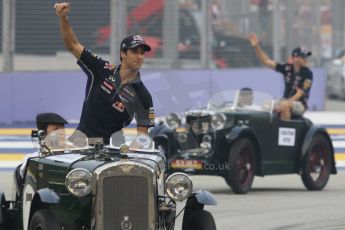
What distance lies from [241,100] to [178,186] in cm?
696

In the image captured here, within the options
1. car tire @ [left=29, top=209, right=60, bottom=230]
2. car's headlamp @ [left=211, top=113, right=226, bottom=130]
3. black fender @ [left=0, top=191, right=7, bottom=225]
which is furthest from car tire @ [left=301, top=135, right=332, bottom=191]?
car tire @ [left=29, top=209, right=60, bottom=230]

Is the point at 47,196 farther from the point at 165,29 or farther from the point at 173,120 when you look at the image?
the point at 165,29

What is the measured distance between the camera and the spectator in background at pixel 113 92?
346 inches

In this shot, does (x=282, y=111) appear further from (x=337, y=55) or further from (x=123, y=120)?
(x=337, y=55)

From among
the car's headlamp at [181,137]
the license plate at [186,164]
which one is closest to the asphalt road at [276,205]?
the license plate at [186,164]

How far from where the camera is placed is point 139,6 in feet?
75.6

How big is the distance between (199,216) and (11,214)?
1.50m

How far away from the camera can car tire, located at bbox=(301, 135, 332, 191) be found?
48.9 feet

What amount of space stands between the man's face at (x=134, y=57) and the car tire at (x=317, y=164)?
6.38 metres

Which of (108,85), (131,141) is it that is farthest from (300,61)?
(131,141)

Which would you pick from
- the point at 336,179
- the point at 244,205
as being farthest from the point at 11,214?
the point at 336,179

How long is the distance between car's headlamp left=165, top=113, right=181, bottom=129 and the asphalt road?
0.89 m

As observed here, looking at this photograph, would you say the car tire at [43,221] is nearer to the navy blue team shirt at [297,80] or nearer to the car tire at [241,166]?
the car tire at [241,166]

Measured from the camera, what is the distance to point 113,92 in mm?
8812
